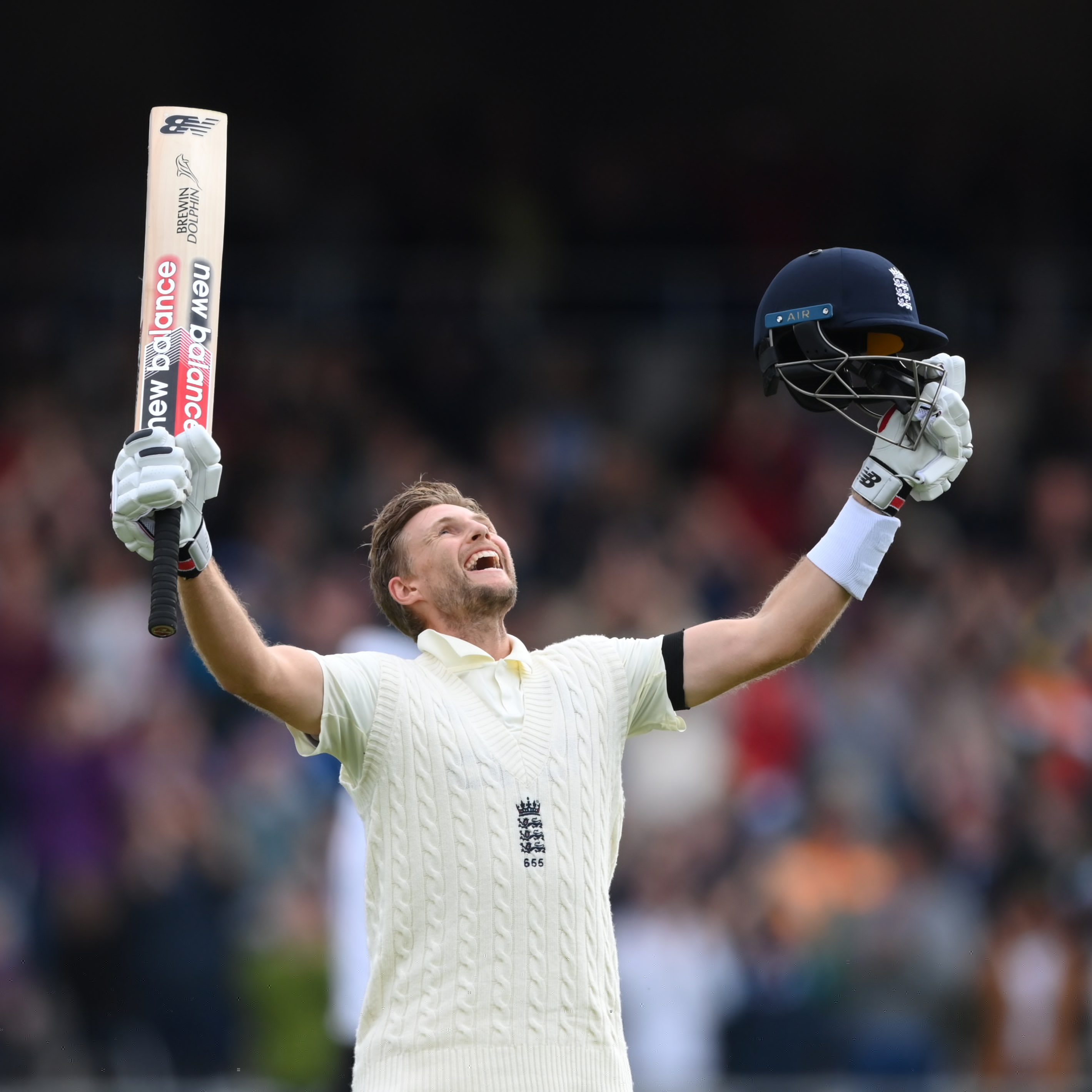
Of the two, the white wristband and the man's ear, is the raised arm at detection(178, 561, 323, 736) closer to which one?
the man's ear

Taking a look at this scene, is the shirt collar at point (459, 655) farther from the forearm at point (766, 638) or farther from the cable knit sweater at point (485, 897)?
the forearm at point (766, 638)

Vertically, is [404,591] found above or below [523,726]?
above

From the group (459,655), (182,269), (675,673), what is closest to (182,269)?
(182,269)

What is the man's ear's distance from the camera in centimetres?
443

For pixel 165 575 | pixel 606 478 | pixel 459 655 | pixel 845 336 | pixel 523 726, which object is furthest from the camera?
pixel 606 478

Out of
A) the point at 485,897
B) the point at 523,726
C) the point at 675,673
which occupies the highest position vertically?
the point at 675,673

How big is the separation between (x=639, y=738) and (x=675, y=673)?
16.4ft

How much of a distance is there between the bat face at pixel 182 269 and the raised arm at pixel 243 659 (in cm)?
40

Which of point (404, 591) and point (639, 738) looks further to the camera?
point (639, 738)

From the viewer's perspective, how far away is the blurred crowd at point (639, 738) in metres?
8.31

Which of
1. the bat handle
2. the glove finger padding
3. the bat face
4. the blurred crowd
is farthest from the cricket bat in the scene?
the blurred crowd

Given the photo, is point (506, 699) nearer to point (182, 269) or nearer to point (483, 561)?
point (483, 561)

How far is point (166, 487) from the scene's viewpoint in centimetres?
370

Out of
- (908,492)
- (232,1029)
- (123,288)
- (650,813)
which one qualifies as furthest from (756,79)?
(908,492)
